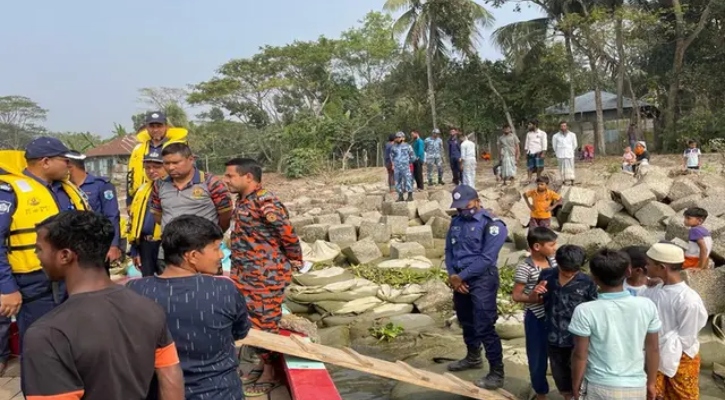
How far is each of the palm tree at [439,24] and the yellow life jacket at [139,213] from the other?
1949 centimetres

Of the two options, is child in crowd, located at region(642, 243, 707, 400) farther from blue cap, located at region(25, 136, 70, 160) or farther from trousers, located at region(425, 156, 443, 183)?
trousers, located at region(425, 156, 443, 183)

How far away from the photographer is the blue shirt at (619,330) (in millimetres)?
3086

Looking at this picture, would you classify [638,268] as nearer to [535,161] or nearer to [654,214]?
[654,214]

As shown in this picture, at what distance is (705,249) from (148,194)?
5.25 metres

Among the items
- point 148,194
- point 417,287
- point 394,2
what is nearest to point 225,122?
point 394,2

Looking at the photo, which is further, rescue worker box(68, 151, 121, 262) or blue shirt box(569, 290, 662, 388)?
rescue worker box(68, 151, 121, 262)

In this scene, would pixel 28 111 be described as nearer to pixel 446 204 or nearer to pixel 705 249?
pixel 446 204

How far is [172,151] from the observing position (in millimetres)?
3986

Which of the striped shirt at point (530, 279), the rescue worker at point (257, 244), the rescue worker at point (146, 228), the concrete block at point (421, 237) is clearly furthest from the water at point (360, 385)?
the concrete block at point (421, 237)

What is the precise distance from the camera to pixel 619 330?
3092 mm

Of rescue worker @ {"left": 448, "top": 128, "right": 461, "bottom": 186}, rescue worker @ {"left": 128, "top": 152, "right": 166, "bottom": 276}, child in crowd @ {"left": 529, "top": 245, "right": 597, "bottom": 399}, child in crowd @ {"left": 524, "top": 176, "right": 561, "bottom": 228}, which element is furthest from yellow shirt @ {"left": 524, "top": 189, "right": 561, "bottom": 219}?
rescue worker @ {"left": 128, "top": 152, "right": 166, "bottom": 276}

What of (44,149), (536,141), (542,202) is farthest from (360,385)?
(536,141)

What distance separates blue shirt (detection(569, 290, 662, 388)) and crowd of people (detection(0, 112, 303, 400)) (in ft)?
5.88

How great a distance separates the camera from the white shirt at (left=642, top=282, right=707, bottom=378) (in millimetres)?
3406
